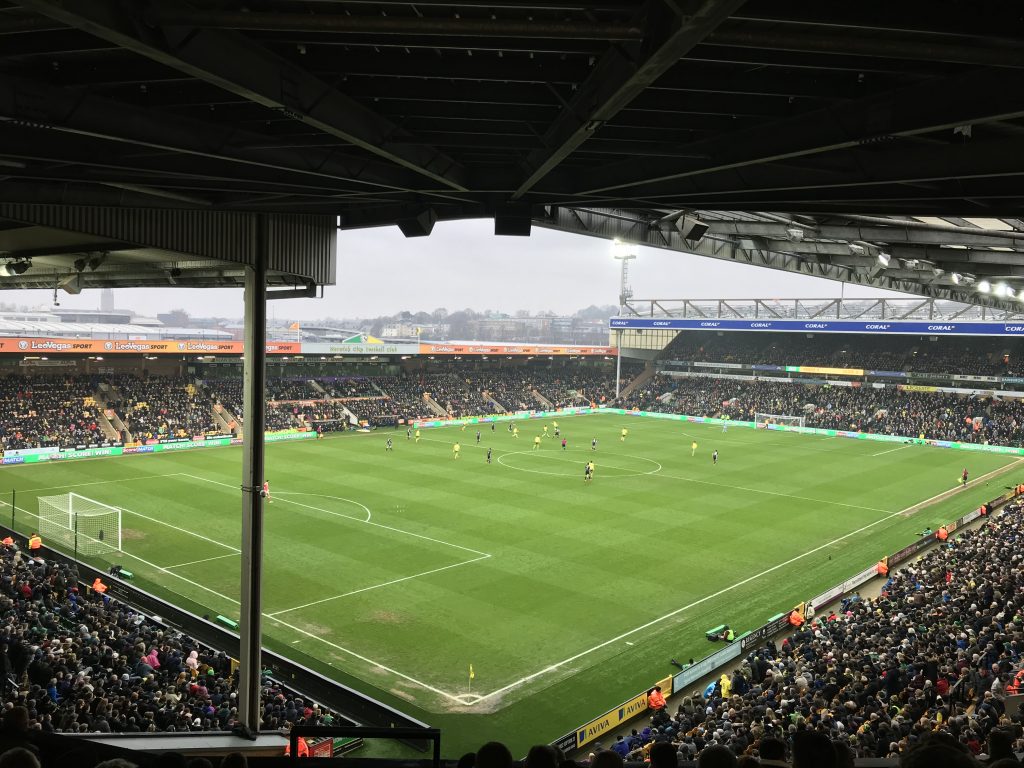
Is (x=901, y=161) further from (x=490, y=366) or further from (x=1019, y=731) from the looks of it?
(x=490, y=366)

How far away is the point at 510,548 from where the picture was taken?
32188 millimetres

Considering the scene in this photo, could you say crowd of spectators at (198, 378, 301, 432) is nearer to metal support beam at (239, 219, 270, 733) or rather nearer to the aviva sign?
metal support beam at (239, 219, 270, 733)

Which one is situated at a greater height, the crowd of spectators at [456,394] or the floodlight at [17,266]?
the floodlight at [17,266]

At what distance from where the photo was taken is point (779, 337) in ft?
298

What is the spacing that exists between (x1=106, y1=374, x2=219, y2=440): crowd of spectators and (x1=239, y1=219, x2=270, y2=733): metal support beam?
1712 inches

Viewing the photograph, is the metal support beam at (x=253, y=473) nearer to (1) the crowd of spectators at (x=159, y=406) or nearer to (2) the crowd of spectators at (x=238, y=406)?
(1) the crowd of spectators at (x=159, y=406)

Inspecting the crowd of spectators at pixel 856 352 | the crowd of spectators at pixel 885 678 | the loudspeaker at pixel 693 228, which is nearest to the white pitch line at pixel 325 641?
the crowd of spectators at pixel 885 678

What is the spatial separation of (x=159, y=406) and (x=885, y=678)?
177 feet

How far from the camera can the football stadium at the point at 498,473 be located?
6.60 meters

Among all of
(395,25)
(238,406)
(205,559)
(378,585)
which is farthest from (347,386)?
(395,25)

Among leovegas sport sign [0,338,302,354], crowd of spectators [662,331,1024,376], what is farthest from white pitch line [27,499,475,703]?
crowd of spectators [662,331,1024,376]

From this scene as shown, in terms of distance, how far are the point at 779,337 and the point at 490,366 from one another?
32.0m

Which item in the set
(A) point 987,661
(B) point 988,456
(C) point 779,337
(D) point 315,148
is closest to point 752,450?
(B) point 988,456

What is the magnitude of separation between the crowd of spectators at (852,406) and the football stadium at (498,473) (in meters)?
15.5
